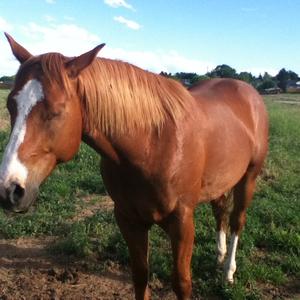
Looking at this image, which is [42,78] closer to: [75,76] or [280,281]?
[75,76]

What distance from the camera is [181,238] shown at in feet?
10.0

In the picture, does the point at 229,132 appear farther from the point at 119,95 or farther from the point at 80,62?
the point at 80,62

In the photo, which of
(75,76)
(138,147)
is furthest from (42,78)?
(138,147)

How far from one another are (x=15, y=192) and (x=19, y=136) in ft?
0.96

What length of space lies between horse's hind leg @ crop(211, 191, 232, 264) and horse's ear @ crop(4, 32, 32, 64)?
2.74 meters

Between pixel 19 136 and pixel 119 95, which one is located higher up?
pixel 119 95

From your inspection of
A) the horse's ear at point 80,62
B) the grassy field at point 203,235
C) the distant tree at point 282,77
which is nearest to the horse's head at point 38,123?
the horse's ear at point 80,62

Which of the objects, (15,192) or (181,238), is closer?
(15,192)

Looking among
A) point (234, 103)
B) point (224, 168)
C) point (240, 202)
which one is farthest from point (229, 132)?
point (240, 202)

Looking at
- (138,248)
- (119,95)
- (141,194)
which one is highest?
(119,95)

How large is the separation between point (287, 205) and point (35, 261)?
3.42m

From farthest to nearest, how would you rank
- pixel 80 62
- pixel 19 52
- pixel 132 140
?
pixel 132 140 < pixel 19 52 < pixel 80 62

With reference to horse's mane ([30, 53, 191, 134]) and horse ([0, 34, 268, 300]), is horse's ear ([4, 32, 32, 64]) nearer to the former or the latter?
horse ([0, 34, 268, 300])

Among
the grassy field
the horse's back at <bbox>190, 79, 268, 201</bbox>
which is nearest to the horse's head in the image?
the horse's back at <bbox>190, 79, 268, 201</bbox>
